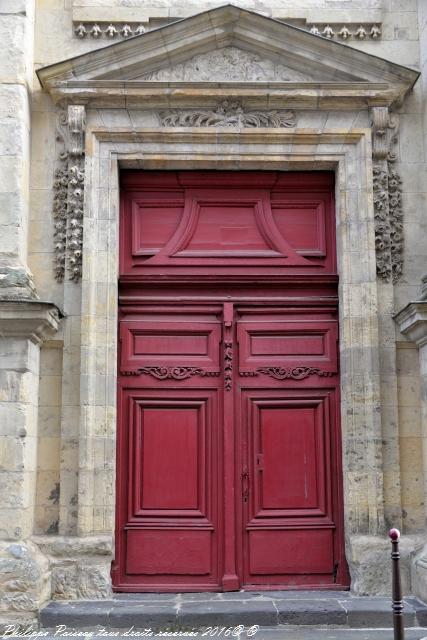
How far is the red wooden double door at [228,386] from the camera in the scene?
20.5ft

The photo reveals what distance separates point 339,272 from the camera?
6.53 meters

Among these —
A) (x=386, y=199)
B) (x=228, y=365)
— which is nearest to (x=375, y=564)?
(x=228, y=365)

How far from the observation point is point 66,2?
674 cm

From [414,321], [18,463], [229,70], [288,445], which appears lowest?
[18,463]

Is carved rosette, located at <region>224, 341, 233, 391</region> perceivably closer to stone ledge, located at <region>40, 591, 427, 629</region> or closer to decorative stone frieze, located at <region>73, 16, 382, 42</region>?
stone ledge, located at <region>40, 591, 427, 629</region>

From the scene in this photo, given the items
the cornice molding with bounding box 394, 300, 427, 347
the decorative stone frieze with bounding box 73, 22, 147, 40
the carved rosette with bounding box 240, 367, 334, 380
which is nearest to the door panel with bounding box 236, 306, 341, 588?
the carved rosette with bounding box 240, 367, 334, 380

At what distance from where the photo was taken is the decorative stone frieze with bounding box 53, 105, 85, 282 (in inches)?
249

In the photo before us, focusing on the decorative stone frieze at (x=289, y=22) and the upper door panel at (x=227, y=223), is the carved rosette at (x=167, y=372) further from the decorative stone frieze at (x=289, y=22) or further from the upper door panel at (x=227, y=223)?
the decorative stone frieze at (x=289, y=22)

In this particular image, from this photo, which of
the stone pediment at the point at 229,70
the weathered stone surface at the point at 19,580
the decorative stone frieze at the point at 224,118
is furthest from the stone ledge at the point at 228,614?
the stone pediment at the point at 229,70

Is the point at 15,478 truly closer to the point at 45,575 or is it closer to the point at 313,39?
the point at 45,575

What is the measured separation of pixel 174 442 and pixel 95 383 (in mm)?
795

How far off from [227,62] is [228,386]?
270cm

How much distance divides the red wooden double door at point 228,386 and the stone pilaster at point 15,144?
0.88 meters

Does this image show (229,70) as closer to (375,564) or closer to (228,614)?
(375,564)
